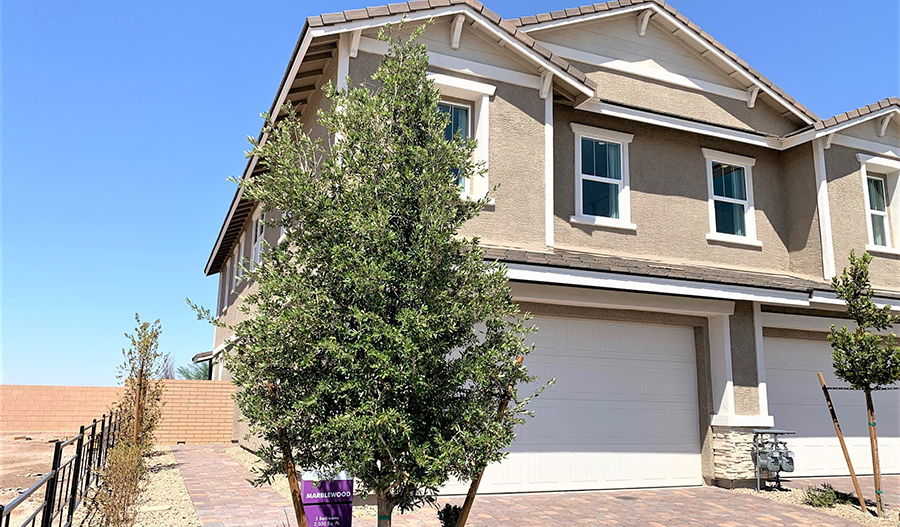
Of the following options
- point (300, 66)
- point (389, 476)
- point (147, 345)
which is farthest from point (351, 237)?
point (147, 345)

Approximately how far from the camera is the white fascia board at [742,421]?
11008 mm

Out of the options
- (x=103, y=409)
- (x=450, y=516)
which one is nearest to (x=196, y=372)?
(x=103, y=409)

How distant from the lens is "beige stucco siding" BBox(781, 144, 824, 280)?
12742mm

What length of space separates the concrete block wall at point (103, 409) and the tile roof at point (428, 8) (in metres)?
14.0

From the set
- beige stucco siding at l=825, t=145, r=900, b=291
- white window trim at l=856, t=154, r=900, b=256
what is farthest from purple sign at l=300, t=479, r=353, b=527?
white window trim at l=856, t=154, r=900, b=256

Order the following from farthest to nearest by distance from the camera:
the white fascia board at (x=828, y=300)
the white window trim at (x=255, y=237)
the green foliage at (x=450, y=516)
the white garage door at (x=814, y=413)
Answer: the white window trim at (x=255, y=237), the white garage door at (x=814, y=413), the white fascia board at (x=828, y=300), the green foliage at (x=450, y=516)

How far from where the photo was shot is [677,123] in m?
12.2

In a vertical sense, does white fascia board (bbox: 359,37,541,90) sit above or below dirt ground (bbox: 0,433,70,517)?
above

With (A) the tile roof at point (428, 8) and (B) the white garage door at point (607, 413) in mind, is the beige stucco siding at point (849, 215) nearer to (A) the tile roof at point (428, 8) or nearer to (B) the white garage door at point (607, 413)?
(B) the white garage door at point (607, 413)

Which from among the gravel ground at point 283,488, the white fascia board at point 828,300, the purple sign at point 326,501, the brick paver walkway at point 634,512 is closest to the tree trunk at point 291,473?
the purple sign at point 326,501

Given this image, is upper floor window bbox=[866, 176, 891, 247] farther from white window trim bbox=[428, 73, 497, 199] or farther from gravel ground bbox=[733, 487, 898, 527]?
white window trim bbox=[428, 73, 497, 199]

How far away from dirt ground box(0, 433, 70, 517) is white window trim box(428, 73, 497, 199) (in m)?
7.18

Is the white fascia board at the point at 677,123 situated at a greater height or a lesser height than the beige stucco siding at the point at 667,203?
greater

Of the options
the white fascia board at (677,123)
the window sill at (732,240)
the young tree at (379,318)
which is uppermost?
the white fascia board at (677,123)
